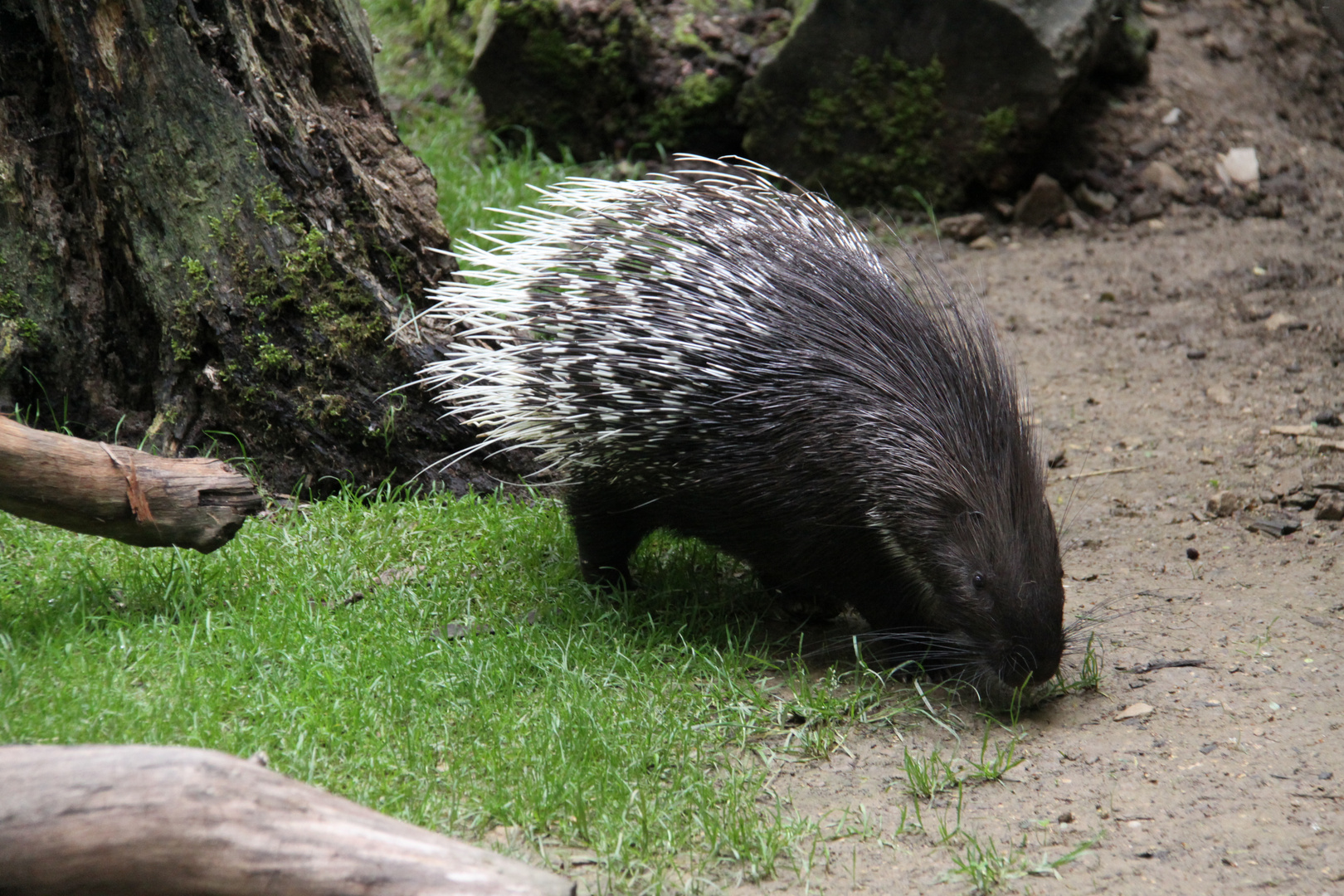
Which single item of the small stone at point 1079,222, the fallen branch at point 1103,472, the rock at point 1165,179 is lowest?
the fallen branch at point 1103,472

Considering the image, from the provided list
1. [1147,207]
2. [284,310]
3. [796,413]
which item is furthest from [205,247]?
[1147,207]

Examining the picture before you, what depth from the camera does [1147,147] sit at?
6.84m

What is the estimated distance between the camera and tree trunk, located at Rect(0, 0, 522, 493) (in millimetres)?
3611

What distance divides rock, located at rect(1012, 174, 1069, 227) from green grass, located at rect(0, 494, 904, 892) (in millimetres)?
3907

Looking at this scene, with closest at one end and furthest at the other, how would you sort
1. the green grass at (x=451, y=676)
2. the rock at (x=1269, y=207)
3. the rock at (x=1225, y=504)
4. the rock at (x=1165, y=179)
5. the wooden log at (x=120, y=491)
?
1. the green grass at (x=451, y=676)
2. the wooden log at (x=120, y=491)
3. the rock at (x=1225, y=504)
4. the rock at (x=1269, y=207)
5. the rock at (x=1165, y=179)

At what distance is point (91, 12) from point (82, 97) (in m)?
0.26

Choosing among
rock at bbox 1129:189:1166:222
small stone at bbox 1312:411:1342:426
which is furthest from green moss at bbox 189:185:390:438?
rock at bbox 1129:189:1166:222

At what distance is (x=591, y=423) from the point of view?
319 cm

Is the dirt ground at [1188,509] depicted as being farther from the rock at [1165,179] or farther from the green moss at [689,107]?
the green moss at [689,107]

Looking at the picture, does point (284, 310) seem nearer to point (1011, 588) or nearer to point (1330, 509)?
point (1011, 588)

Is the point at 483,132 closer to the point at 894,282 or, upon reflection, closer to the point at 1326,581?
the point at 894,282

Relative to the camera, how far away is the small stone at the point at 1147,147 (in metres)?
6.84

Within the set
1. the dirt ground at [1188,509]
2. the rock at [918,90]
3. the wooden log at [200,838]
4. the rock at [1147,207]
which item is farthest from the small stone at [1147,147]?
the wooden log at [200,838]

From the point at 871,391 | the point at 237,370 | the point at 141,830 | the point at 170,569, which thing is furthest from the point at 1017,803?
the point at 237,370
